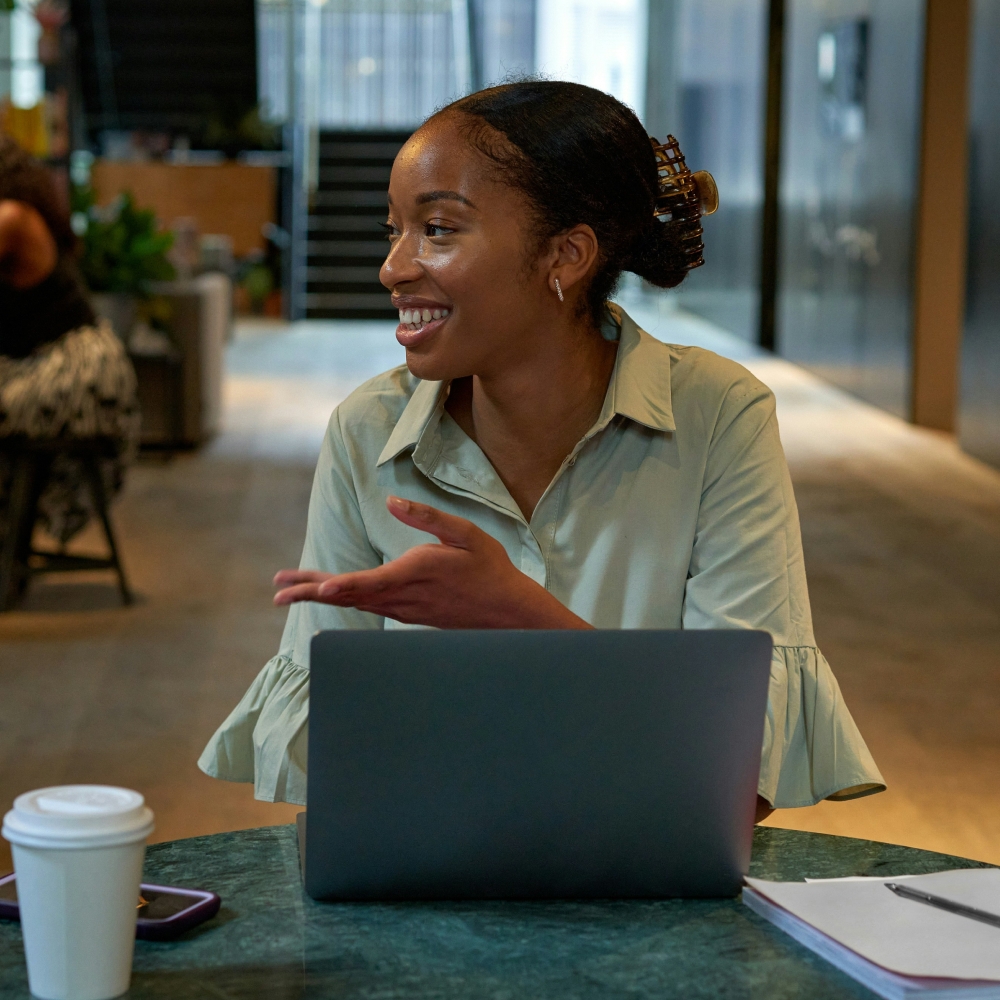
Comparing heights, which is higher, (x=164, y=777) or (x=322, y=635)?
(x=322, y=635)

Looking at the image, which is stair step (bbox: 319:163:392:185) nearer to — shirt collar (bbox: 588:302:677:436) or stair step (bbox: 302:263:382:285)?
stair step (bbox: 302:263:382:285)

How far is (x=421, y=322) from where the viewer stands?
1.31 m

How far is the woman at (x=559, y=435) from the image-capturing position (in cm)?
Answer: 126

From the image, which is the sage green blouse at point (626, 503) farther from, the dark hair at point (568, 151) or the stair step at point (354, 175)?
the stair step at point (354, 175)

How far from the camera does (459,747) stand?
87 cm

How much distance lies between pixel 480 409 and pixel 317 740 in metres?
0.61

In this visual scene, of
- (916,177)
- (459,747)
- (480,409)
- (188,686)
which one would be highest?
(916,177)

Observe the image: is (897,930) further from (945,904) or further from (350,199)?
(350,199)

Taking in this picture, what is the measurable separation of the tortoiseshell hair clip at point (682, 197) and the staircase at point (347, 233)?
1210 centimetres

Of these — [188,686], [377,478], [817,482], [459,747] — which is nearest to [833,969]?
[459,747]

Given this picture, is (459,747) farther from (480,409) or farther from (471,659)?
(480,409)

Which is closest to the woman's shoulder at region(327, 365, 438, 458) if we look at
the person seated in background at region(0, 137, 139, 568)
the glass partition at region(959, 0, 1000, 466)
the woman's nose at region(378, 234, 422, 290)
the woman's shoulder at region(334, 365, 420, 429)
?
the woman's shoulder at region(334, 365, 420, 429)

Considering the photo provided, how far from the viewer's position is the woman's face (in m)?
1.29

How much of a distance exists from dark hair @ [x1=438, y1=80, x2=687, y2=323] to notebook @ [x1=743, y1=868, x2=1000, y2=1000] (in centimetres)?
65
